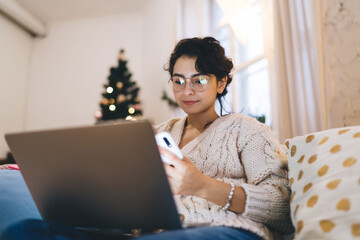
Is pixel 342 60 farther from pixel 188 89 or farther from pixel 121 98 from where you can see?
pixel 121 98

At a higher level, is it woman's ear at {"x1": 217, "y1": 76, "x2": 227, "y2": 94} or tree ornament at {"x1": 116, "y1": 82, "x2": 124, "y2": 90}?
tree ornament at {"x1": 116, "y1": 82, "x2": 124, "y2": 90}

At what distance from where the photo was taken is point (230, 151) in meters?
0.90

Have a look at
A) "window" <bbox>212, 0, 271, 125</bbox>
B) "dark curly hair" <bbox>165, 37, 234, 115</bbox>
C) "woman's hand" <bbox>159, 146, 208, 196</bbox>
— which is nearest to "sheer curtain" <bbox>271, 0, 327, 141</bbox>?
"window" <bbox>212, 0, 271, 125</bbox>

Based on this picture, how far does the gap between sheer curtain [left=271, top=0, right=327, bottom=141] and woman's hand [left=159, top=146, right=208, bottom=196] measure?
2.80ft

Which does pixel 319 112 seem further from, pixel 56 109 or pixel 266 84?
pixel 56 109

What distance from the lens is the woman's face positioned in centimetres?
103

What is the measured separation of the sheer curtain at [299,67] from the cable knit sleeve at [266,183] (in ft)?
1.88

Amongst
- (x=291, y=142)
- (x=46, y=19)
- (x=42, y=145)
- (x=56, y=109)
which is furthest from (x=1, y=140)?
(x=291, y=142)

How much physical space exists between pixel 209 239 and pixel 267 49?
5.60 ft

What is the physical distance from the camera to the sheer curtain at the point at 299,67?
4.36 ft

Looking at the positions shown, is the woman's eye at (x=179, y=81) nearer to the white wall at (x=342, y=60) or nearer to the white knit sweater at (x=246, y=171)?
the white knit sweater at (x=246, y=171)

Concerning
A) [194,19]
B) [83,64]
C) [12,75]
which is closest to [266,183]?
[194,19]

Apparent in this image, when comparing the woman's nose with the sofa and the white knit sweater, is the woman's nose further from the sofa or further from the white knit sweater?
the sofa

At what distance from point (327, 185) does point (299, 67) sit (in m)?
1.00
